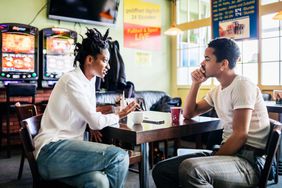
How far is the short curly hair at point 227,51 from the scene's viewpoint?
1778 millimetres

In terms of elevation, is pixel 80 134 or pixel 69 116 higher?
pixel 69 116

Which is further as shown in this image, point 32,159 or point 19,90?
point 19,90

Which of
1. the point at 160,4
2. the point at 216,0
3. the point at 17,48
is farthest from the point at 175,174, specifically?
the point at 160,4

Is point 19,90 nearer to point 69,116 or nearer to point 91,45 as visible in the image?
point 91,45

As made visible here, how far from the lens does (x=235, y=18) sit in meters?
5.53

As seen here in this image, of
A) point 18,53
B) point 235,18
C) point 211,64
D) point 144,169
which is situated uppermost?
point 235,18

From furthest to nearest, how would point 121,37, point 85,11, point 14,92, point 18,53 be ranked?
point 121,37 → point 85,11 → point 18,53 → point 14,92

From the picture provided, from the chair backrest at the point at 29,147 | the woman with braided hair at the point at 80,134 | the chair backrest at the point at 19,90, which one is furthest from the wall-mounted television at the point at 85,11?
the chair backrest at the point at 29,147

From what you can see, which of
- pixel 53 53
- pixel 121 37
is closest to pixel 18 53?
pixel 53 53

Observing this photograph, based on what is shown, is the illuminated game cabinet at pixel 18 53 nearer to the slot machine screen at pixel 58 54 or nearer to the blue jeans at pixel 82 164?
the slot machine screen at pixel 58 54

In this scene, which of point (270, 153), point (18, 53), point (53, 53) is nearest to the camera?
point (270, 153)

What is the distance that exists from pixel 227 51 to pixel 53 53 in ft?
12.3

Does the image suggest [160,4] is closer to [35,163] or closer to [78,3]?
[78,3]

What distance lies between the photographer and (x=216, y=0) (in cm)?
583
